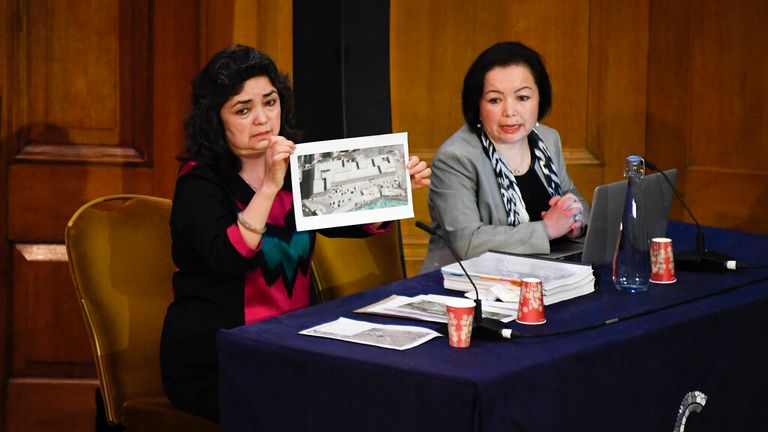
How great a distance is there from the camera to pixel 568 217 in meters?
3.12

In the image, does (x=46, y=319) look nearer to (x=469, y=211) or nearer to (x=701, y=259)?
(x=469, y=211)

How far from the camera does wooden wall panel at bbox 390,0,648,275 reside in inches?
161

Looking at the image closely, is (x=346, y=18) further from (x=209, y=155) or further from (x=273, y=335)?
(x=273, y=335)

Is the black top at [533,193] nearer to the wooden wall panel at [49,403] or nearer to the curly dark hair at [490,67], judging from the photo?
the curly dark hair at [490,67]

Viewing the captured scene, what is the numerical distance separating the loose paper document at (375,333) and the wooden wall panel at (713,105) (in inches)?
91.2

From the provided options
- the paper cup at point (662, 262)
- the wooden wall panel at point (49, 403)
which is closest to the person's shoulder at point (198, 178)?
the paper cup at point (662, 262)

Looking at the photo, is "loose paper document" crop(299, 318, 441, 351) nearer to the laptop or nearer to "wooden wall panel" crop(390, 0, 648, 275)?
the laptop

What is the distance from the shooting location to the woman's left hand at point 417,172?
8.57 feet

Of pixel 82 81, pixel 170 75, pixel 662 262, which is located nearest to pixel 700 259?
pixel 662 262

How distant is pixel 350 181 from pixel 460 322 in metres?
0.56

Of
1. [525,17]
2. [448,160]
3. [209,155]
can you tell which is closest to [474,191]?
[448,160]

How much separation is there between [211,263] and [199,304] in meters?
0.16

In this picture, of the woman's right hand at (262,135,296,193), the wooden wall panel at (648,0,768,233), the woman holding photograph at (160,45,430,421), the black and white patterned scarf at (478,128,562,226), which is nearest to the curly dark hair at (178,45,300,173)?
the woman holding photograph at (160,45,430,421)

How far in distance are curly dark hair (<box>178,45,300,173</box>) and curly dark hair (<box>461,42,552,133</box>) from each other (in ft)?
2.60
